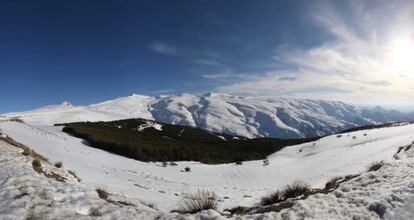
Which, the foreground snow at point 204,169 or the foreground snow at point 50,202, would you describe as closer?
the foreground snow at point 50,202

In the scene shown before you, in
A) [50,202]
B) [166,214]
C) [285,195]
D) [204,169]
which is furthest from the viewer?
[204,169]

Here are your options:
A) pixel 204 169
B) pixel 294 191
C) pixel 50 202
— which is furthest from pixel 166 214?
pixel 204 169

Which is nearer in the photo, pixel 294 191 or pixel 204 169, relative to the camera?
pixel 294 191

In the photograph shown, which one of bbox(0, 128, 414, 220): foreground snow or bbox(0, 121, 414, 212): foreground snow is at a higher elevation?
bbox(0, 128, 414, 220): foreground snow

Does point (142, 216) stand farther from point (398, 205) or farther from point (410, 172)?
point (410, 172)

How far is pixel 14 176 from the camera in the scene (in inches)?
470

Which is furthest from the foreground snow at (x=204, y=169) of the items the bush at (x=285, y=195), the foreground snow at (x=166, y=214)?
the foreground snow at (x=166, y=214)

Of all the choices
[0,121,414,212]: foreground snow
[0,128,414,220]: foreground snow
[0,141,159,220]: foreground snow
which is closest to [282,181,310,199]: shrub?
[0,128,414,220]: foreground snow

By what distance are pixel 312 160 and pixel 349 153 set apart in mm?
4767

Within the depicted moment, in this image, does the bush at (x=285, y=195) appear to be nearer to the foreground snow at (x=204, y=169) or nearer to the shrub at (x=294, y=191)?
the shrub at (x=294, y=191)

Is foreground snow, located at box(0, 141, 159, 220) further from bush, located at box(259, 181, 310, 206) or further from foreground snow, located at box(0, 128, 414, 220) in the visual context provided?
bush, located at box(259, 181, 310, 206)

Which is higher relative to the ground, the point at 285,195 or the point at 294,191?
the point at 294,191

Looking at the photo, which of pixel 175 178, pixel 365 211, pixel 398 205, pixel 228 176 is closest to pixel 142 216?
pixel 365 211

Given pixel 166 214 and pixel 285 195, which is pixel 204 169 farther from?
A: pixel 166 214
